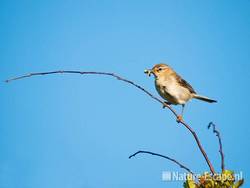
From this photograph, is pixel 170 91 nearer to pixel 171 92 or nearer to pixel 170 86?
pixel 171 92

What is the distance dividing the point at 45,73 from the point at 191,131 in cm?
123

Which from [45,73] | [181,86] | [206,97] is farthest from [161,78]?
[45,73]

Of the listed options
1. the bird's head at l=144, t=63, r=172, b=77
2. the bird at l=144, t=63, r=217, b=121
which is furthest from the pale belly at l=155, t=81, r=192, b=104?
the bird's head at l=144, t=63, r=172, b=77

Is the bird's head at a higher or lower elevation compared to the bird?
higher

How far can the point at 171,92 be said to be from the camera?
28.5 ft

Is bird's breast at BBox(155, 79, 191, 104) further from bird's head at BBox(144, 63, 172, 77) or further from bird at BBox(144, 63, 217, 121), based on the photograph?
bird's head at BBox(144, 63, 172, 77)

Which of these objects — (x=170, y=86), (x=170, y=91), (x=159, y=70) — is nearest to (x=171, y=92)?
(x=170, y=91)

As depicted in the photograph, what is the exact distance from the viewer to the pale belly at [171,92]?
8703 millimetres

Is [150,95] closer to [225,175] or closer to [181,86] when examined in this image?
[225,175]

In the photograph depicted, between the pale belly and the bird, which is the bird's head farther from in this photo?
the pale belly

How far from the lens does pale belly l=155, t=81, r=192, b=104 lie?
870 centimetres

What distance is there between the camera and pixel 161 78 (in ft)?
28.9

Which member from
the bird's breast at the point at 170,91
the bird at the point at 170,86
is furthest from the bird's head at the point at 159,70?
the bird's breast at the point at 170,91

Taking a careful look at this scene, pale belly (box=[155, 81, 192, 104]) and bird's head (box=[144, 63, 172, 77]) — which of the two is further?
bird's head (box=[144, 63, 172, 77])
